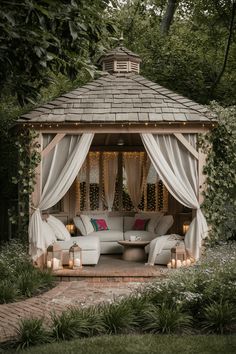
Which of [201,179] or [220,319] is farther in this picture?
[201,179]

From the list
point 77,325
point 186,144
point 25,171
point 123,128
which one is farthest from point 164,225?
point 77,325

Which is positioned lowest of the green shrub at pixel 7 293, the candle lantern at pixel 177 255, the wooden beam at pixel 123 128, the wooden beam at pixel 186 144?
the green shrub at pixel 7 293

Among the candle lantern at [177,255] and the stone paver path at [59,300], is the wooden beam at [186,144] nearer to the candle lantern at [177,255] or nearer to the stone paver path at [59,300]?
the candle lantern at [177,255]

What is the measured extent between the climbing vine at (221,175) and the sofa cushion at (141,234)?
1467mm

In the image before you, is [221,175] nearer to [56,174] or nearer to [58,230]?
[56,174]

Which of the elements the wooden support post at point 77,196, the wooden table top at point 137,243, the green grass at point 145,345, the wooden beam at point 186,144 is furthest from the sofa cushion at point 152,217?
the green grass at point 145,345

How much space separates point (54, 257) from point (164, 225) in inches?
118

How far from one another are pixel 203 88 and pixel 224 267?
916cm

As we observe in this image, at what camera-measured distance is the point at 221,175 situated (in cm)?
1055

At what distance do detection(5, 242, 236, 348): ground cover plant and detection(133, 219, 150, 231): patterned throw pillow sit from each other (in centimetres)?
530

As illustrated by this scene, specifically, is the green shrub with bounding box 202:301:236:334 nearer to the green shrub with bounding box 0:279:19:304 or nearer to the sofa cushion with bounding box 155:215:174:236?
the green shrub with bounding box 0:279:19:304

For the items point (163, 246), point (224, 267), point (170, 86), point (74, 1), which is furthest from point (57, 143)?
point (170, 86)

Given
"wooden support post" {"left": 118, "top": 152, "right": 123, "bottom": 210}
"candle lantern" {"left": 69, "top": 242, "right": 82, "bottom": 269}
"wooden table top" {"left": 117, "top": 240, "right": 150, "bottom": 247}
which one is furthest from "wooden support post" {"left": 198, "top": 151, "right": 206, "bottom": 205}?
"wooden support post" {"left": 118, "top": 152, "right": 123, "bottom": 210}

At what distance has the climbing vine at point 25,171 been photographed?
9.78 meters
